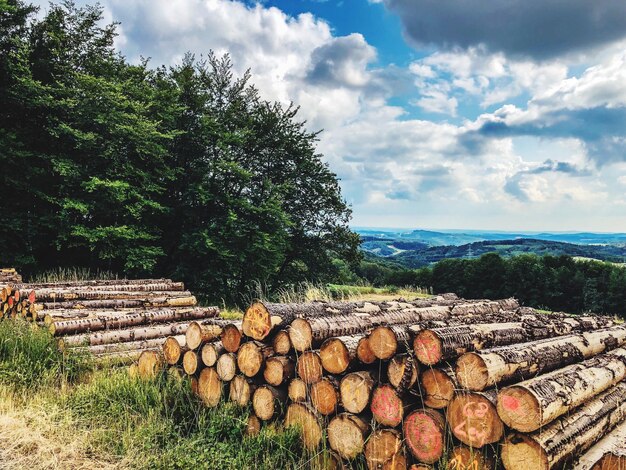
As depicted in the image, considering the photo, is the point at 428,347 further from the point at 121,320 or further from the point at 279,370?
the point at 121,320

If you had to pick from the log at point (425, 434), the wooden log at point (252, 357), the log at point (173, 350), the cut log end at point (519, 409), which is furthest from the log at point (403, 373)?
the log at point (173, 350)

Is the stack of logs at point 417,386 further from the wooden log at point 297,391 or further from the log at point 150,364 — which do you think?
the log at point 150,364

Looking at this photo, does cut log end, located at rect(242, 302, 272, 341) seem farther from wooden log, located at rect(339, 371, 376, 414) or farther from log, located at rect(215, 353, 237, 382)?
wooden log, located at rect(339, 371, 376, 414)

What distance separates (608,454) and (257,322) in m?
3.08

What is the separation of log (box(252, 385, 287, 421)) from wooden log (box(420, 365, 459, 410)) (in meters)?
1.48

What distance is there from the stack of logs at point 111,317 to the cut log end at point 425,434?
3468 mm

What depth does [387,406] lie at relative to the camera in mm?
3203

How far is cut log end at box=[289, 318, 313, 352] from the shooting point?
3947 millimetres

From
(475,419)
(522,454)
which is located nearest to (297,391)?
(475,419)

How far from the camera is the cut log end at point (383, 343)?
336cm

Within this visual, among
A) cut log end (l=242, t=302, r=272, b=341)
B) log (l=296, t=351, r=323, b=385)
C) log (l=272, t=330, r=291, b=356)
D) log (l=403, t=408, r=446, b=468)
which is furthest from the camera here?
cut log end (l=242, t=302, r=272, b=341)

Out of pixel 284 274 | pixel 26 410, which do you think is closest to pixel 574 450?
pixel 26 410

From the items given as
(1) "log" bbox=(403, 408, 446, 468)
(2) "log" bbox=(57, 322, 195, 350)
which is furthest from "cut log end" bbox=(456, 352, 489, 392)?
(2) "log" bbox=(57, 322, 195, 350)

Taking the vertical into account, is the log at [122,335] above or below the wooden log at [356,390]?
below
